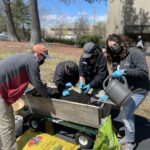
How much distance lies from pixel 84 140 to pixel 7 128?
121 centimetres

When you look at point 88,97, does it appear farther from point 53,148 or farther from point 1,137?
point 1,137

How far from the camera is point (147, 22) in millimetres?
18031

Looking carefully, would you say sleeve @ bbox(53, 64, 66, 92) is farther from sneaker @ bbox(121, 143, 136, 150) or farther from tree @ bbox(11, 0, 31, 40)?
tree @ bbox(11, 0, 31, 40)

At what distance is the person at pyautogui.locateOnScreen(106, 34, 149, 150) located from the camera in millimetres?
3949

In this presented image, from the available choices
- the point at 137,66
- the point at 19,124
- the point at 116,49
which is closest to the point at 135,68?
the point at 137,66

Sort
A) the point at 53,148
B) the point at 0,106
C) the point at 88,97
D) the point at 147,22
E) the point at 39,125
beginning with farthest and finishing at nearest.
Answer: the point at 147,22, the point at 39,125, the point at 88,97, the point at 53,148, the point at 0,106

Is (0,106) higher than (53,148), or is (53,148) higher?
(0,106)

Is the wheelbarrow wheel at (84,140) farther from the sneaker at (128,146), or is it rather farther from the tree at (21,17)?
the tree at (21,17)

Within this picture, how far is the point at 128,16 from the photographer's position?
18672 mm

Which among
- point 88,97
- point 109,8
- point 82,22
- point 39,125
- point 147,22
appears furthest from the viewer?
point 82,22

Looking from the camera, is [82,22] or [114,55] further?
[82,22]

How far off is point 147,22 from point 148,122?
44.2 ft

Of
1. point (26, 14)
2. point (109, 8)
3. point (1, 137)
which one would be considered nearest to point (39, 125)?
point (1, 137)

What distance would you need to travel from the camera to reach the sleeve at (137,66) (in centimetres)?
391
